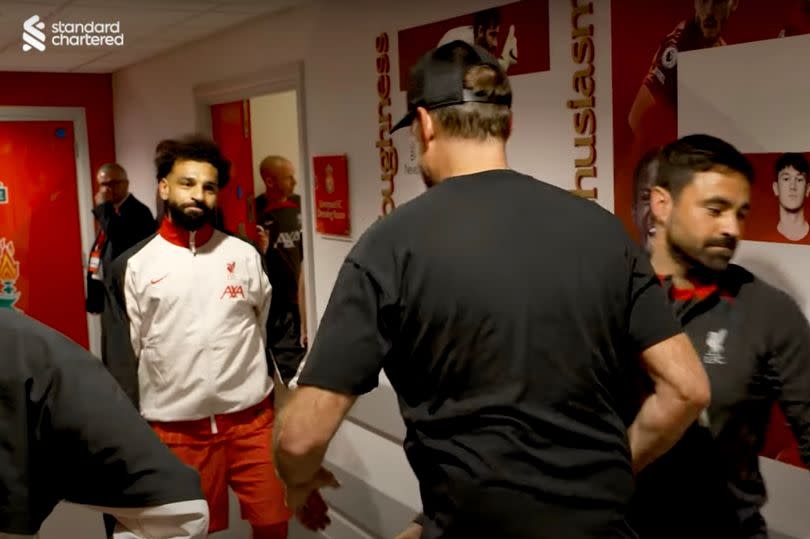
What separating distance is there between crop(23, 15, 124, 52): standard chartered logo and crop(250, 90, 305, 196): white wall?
2.98ft

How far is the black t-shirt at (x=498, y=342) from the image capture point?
1.24 metres

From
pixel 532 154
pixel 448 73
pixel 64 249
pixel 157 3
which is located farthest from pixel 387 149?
pixel 64 249

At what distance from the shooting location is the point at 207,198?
284 centimetres

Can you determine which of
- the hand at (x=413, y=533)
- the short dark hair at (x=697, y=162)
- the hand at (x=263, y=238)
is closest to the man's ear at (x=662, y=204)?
the short dark hair at (x=697, y=162)

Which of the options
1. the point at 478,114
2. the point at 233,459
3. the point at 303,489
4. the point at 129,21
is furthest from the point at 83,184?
the point at 478,114

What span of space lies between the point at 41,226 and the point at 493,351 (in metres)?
5.91

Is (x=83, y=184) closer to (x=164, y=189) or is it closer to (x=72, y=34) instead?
(x=72, y=34)

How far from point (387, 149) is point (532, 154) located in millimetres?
828

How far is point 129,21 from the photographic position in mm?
4207

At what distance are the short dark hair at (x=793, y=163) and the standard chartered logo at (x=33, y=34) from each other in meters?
3.37

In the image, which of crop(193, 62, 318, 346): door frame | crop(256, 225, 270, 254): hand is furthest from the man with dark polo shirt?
crop(256, 225, 270, 254): hand

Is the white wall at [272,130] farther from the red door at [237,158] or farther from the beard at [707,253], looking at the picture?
the beard at [707,253]

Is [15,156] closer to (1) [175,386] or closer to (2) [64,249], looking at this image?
(2) [64,249]

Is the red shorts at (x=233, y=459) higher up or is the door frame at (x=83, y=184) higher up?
the door frame at (x=83, y=184)
